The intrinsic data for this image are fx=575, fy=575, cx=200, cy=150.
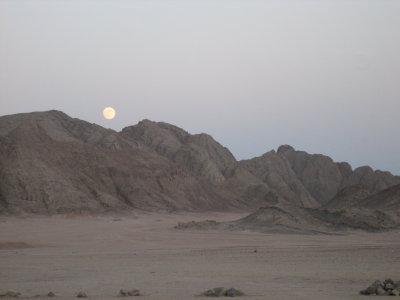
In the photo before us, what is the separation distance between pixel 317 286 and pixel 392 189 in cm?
4597

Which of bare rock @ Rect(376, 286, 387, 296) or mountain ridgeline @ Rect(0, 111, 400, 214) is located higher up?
mountain ridgeline @ Rect(0, 111, 400, 214)

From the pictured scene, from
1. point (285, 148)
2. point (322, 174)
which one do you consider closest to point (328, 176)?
point (322, 174)

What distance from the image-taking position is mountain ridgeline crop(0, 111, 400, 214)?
65875 millimetres

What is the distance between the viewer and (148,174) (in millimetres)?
86188

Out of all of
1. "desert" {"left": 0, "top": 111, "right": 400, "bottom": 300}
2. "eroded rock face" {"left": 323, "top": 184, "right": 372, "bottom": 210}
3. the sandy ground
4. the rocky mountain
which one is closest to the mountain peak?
"desert" {"left": 0, "top": 111, "right": 400, "bottom": 300}

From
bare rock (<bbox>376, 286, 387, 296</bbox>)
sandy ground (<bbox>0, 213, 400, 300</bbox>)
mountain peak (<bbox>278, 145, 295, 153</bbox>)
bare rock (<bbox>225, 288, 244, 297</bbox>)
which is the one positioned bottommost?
sandy ground (<bbox>0, 213, 400, 300</bbox>)

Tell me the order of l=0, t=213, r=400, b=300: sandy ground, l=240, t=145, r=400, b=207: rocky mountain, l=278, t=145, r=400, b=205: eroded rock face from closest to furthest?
l=0, t=213, r=400, b=300: sandy ground, l=240, t=145, r=400, b=207: rocky mountain, l=278, t=145, r=400, b=205: eroded rock face

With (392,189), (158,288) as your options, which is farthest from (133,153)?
(158,288)

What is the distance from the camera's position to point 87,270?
21.6 meters

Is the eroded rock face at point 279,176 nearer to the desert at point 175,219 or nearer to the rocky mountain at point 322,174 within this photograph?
the rocky mountain at point 322,174

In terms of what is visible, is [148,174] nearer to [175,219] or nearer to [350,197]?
[175,219]

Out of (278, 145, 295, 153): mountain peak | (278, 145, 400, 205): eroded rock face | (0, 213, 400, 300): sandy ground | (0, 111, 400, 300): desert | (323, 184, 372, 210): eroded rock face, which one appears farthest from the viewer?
(278, 145, 295, 153): mountain peak

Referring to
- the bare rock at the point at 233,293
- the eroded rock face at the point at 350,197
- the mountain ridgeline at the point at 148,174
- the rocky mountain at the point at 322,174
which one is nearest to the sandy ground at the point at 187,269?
the bare rock at the point at 233,293

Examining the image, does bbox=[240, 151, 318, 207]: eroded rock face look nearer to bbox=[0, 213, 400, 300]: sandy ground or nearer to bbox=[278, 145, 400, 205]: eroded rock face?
bbox=[278, 145, 400, 205]: eroded rock face
